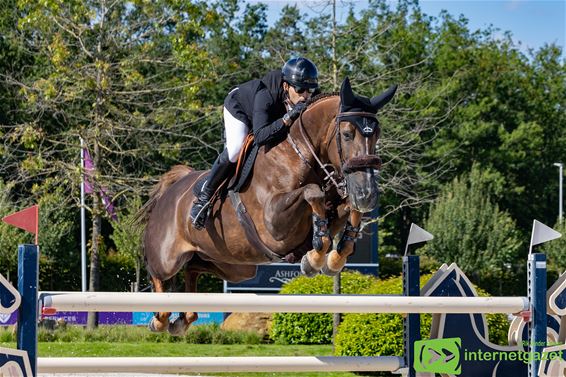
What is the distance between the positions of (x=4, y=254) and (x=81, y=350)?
11833 mm

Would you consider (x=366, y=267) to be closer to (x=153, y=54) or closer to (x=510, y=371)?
(x=153, y=54)

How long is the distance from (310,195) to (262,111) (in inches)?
35.1

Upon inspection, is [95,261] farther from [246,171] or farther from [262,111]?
[262,111]

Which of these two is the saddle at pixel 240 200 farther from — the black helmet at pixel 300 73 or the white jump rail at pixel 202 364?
the white jump rail at pixel 202 364

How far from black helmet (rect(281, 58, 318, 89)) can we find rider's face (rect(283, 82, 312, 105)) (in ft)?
0.22

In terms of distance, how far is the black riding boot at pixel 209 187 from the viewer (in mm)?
6312

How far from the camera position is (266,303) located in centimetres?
473

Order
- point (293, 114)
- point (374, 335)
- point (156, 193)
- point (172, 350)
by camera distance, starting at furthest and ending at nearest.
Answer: point (172, 350) < point (374, 335) < point (156, 193) < point (293, 114)

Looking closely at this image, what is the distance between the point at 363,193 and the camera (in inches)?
202

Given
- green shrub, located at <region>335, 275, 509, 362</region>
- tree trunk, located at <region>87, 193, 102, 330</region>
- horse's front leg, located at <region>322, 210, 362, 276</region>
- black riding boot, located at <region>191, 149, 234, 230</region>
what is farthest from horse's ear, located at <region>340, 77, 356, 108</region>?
tree trunk, located at <region>87, 193, 102, 330</region>

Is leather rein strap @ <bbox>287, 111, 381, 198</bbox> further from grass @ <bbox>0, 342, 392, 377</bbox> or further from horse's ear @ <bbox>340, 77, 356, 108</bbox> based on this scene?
grass @ <bbox>0, 342, 392, 377</bbox>

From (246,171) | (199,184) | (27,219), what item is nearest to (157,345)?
(199,184)

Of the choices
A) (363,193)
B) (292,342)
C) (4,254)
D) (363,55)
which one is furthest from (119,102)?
(363,193)

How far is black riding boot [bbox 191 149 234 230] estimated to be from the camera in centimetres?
631
